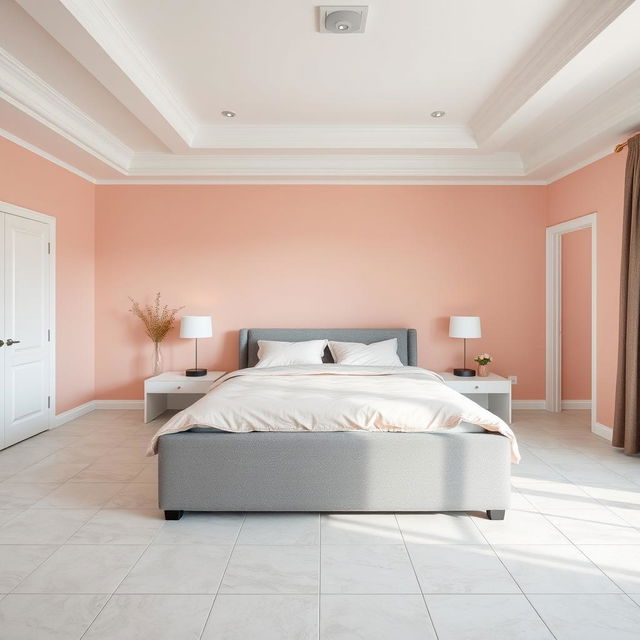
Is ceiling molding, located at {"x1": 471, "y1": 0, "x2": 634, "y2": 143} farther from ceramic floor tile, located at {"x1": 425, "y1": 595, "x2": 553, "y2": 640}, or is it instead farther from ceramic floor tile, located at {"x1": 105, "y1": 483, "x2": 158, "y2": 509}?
ceramic floor tile, located at {"x1": 105, "y1": 483, "x2": 158, "y2": 509}

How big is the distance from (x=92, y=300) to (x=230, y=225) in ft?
5.97

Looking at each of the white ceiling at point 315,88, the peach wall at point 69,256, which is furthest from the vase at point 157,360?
the white ceiling at point 315,88

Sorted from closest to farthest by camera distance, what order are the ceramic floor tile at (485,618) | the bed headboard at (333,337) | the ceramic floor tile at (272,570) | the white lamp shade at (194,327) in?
the ceramic floor tile at (485,618), the ceramic floor tile at (272,570), the white lamp shade at (194,327), the bed headboard at (333,337)

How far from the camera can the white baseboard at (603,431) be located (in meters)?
4.35

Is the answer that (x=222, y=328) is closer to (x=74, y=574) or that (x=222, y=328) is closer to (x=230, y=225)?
(x=230, y=225)

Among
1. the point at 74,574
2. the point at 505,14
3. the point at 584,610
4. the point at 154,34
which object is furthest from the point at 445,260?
the point at 74,574

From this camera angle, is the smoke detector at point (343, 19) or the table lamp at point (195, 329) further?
the table lamp at point (195, 329)

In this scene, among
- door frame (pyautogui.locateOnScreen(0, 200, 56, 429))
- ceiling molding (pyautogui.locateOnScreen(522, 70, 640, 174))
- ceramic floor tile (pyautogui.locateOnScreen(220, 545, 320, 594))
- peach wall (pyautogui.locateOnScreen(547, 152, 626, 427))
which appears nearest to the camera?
ceramic floor tile (pyautogui.locateOnScreen(220, 545, 320, 594))

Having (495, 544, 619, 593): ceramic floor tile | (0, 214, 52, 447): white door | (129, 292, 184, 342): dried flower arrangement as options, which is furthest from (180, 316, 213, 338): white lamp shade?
(495, 544, 619, 593): ceramic floor tile

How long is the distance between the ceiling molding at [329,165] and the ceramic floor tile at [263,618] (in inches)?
166

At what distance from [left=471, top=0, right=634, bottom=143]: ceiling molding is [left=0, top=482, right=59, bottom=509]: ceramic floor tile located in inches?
175

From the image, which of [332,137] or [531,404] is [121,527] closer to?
[332,137]

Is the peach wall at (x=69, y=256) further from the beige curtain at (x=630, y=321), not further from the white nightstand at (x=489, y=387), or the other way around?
the beige curtain at (x=630, y=321)

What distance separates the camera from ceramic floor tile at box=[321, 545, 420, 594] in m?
2.10
